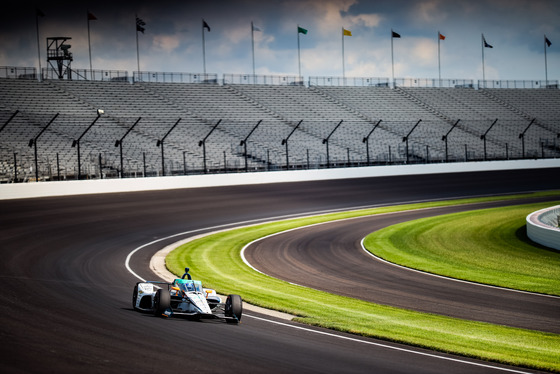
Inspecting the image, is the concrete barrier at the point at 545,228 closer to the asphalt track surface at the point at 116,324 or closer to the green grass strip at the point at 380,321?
the asphalt track surface at the point at 116,324

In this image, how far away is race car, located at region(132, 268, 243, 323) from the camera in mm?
11344

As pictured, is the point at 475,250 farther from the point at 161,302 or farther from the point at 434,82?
the point at 434,82

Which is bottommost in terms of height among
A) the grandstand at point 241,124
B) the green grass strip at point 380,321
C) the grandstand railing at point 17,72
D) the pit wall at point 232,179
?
the green grass strip at point 380,321

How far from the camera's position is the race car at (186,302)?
1134 centimetres

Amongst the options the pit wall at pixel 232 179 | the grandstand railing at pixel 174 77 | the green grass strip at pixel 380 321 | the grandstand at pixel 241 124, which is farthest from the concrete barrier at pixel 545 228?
the grandstand railing at pixel 174 77

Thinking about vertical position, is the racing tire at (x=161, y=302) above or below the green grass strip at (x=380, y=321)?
above

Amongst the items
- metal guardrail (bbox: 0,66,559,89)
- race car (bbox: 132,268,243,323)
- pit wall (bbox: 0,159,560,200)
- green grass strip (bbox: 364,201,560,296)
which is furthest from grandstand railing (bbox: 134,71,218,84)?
race car (bbox: 132,268,243,323)

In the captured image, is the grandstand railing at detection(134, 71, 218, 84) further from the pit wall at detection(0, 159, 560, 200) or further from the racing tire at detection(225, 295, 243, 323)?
the racing tire at detection(225, 295, 243, 323)

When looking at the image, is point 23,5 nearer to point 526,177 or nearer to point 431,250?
point 526,177

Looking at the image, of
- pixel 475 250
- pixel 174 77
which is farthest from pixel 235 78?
pixel 475 250

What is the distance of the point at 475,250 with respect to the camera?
20391 millimetres

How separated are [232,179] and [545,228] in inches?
899

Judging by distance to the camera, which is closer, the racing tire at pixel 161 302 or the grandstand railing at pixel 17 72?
the racing tire at pixel 161 302

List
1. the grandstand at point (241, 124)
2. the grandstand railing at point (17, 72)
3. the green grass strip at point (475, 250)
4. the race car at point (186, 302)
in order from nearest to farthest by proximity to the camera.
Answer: the race car at point (186, 302) → the green grass strip at point (475, 250) → the grandstand at point (241, 124) → the grandstand railing at point (17, 72)
